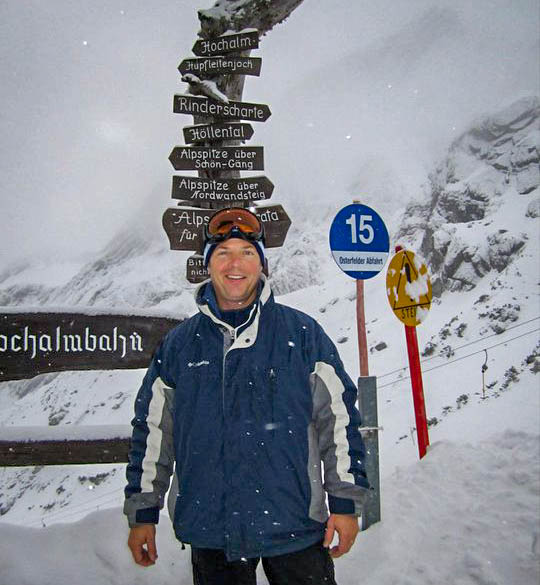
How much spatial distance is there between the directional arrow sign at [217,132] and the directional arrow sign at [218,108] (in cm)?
13

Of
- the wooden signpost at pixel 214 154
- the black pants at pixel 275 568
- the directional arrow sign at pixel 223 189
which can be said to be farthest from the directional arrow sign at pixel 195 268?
the black pants at pixel 275 568

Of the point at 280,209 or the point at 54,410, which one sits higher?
the point at 280,209

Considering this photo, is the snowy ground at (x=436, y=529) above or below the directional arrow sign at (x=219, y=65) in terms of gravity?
below

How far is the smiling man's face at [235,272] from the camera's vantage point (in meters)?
2.10

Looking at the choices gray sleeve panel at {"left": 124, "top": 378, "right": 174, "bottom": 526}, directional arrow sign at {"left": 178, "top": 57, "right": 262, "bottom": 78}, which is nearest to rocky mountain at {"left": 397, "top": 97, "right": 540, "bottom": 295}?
directional arrow sign at {"left": 178, "top": 57, "right": 262, "bottom": 78}

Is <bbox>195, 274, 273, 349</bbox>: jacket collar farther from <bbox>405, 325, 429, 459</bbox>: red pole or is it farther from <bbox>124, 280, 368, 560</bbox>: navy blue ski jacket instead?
<bbox>405, 325, 429, 459</bbox>: red pole

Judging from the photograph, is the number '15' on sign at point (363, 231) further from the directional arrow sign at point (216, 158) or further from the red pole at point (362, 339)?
the directional arrow sign at point (216, 158)

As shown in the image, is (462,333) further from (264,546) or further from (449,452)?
(264,546)

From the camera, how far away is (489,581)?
2709mm

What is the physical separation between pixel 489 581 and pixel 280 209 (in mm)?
3494

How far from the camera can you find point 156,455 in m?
2.01

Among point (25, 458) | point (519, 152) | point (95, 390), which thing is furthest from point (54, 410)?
point (519, 152)

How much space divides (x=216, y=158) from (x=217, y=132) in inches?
11.3

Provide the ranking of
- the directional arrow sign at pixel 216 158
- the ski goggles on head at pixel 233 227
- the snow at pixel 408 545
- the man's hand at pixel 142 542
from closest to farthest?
the man's hand at pixel 142 542
the ski goggles on head at pixel 233 227
the snow at pixel 408 545
the directional arrow sign at pixel 216 158
